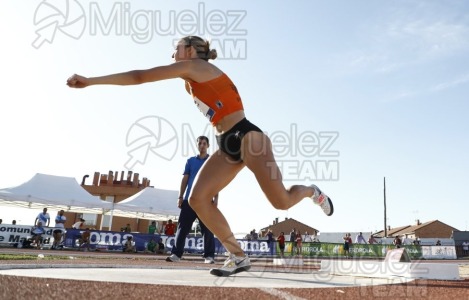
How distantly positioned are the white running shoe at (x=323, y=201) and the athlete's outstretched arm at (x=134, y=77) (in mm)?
2113

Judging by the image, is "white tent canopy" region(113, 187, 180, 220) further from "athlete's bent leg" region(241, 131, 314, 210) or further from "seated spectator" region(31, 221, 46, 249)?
"athlete's bent leg" region(241, 131, 314, 210)

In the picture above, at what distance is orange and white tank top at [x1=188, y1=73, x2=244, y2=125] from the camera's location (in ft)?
11.8

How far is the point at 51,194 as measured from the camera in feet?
67.2

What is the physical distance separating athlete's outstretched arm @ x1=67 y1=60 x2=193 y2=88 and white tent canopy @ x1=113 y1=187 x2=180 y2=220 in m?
19.5

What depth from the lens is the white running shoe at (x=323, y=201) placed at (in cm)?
456

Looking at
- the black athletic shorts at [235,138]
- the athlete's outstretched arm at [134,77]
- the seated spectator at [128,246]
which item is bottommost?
the seated spectator at [128,246]

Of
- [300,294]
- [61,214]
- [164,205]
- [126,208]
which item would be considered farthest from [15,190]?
[300,294]

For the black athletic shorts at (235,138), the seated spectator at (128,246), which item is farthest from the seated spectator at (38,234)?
the black athletic shorts at (235,138)

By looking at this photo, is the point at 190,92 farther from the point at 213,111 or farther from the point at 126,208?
the point at 126,208

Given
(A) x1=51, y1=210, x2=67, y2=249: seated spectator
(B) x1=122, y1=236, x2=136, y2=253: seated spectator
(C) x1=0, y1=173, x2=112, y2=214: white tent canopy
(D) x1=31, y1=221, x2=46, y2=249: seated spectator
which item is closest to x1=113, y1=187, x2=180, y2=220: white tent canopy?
(C) x1=0, y1=173, x2=112, y2=214: white tent canopy

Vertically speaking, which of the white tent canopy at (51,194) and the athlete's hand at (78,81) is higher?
the white tent canopy at (51,194)

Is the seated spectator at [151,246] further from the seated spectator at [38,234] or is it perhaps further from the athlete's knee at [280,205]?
the athlete's knee at [280,205]

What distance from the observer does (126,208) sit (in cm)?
2205

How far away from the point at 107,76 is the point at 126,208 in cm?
2012
